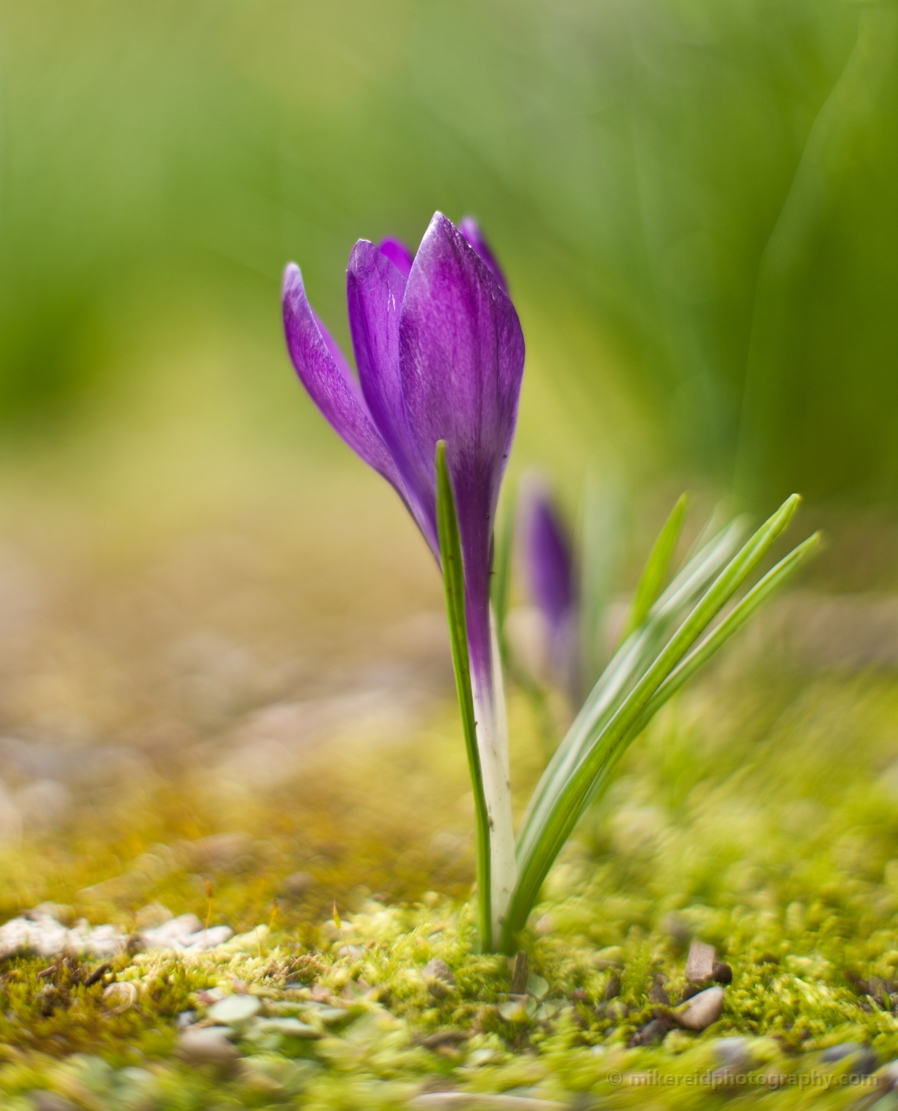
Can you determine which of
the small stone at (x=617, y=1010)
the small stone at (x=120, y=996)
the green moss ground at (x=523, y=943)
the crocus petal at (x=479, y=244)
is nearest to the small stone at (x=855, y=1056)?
the green moss ground at (x=523, y=943)

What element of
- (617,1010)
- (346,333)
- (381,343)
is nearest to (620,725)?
(617,1010)

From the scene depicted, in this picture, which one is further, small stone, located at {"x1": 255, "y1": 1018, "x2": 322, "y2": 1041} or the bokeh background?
the bokeh background

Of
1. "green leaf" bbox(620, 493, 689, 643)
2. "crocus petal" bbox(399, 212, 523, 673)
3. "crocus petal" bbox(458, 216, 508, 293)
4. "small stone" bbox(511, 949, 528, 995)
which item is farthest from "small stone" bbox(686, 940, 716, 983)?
"crocus petal" bbox(458, 216, 508, 293)

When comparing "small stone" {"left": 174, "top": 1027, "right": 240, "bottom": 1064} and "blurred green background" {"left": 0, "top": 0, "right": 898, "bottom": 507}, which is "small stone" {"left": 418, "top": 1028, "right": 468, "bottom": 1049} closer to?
"small stone" {"left": 174, "top": 1027, "right": 240, "bottom": 1064}

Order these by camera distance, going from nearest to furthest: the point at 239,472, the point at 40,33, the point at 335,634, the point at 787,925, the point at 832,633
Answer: the point at 787,925 → the point at 832,633 → the point at 335,634 → the point at 40,33 → the point at 239,472

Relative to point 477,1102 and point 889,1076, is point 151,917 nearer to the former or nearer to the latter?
point 477,1102

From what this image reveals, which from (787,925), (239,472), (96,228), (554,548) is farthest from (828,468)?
(96,228)

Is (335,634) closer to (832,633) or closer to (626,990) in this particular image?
(832,633)

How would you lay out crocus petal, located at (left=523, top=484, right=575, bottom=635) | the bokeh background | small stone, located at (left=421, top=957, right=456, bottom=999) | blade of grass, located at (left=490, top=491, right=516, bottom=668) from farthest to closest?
the bokeh background
crocus petal, located at (left=523, top=484, right=575, bottom=635)
blade of grass, located at (left=490, top=491, right=516, bottom=668)
small stone, located at (left=421, top=957, right=456, bottom=999)
